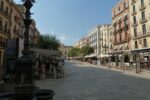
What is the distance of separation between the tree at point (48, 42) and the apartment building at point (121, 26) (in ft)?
54.4

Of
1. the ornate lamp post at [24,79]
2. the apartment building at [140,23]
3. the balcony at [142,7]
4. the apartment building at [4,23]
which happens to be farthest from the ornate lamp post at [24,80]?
the balcony at [142,7]

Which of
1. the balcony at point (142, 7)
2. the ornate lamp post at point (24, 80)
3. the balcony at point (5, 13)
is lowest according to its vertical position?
the ornate lamp post at point (24, 80)

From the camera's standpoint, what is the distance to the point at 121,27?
153ft

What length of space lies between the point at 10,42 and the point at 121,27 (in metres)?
36.5

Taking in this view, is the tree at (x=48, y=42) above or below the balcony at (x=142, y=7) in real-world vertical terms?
below

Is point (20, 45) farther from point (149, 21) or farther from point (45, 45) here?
point (45, 45)

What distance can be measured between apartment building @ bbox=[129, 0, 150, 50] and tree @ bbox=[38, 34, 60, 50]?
864 inches

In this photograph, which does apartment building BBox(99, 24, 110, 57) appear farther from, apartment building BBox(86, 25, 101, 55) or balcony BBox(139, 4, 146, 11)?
balcony BBox(139, 4, 146, 11)

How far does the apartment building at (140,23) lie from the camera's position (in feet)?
116

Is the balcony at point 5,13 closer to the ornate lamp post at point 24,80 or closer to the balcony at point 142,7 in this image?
the balcony at point 142,7

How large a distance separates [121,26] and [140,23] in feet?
30.4

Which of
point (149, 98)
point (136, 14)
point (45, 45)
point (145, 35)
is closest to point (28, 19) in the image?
point (149, 98)

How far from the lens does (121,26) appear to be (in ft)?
154

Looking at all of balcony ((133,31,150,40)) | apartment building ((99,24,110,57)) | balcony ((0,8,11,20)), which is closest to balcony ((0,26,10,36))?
balcony ((0,8,11,20))
